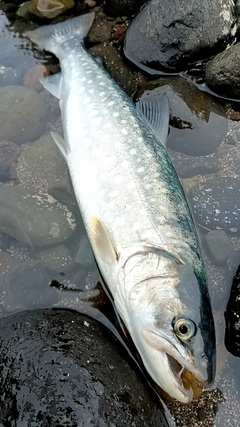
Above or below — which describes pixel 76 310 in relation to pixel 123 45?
below

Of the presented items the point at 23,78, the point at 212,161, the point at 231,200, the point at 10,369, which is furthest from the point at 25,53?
the point at 10,369

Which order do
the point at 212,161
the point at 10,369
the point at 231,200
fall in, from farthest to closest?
the point at 212,161, the point at 231,200, the point at 10,369

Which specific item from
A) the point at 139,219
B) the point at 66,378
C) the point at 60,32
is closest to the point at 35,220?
the point at 139,219

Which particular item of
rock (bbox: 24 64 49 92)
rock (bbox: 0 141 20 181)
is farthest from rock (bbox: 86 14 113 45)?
rock (bbox: 0 141 20 181)

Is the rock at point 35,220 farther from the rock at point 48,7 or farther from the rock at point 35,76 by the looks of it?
the rock at point 48,7

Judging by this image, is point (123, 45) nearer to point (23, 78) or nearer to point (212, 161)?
point (23, 78)

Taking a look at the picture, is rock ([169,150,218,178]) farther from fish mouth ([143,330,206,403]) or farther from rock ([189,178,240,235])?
fish mouth ([143,330,206,403])

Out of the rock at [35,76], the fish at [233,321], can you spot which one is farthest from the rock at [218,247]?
the rock at [35,76]
